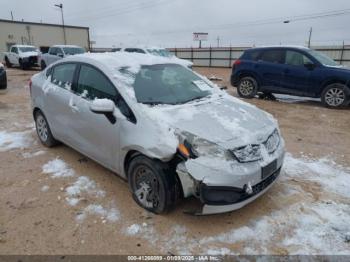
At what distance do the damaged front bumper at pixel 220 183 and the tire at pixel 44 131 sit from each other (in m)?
3.04

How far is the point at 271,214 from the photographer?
10.3ft

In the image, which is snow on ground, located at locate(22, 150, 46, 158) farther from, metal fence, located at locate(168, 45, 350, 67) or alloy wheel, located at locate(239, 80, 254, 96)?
metal fence, located at locate(168, 45, 350, 67)

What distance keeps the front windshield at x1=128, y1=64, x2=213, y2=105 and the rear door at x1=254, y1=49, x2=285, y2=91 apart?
561 centimetres

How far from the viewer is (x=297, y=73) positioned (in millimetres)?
8570

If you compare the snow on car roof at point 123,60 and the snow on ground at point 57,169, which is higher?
the snow on car roof at point 123,60

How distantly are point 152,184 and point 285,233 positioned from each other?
1.41 meters

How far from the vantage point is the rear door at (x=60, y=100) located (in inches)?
163

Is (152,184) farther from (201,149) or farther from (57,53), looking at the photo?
(57,53)

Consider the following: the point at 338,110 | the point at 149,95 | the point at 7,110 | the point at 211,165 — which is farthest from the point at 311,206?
the point at 7,110

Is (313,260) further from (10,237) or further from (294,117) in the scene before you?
(294,117)

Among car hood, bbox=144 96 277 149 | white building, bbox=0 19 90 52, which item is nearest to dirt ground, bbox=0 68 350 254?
car hood, bbox=144 96 277 149

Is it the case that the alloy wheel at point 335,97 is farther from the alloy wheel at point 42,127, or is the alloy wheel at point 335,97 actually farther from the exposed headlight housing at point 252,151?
the alloy wheel at point 42,127

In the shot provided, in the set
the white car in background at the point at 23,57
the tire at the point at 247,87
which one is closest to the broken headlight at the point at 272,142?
the tire at the point at 247,87

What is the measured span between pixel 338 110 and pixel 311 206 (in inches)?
230
